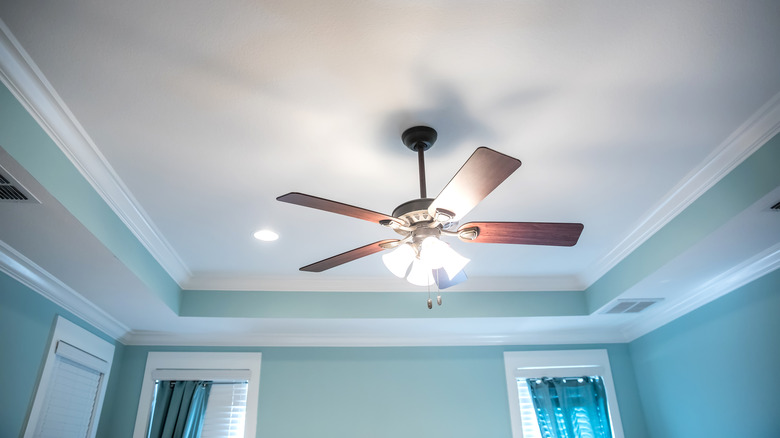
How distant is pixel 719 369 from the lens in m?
3.33

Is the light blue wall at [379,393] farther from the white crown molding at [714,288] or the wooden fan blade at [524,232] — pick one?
the wooden fan blade at [524,232]

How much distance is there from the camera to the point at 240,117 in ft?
7.05

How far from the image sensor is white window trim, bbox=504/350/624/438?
4.21 m

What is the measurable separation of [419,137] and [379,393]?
2.51 metres

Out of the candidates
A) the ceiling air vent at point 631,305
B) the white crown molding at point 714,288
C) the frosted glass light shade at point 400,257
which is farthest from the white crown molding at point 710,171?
the frosted glass light shade at point 400,257

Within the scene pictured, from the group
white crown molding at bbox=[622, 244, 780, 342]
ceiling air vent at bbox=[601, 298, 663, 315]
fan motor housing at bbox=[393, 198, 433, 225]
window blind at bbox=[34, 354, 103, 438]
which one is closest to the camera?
fan motor housing at bbox=[393, 198, 433, 225]

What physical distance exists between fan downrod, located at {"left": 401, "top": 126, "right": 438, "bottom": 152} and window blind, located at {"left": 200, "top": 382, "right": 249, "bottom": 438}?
8.70ft

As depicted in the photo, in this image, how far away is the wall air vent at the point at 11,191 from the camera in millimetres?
1959

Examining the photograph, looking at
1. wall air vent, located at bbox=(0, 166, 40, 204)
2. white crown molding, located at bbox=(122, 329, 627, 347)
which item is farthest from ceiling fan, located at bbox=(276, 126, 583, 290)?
white crown molding, located at bbox=(122, 329, 627, 347)

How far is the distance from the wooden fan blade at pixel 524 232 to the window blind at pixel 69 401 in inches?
109

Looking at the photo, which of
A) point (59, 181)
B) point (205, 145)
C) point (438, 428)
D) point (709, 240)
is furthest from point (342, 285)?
point (709, 240)

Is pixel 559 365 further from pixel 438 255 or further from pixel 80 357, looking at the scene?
pixel 80 357

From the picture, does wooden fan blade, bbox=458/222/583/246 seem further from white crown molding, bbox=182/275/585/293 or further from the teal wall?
the teal wall

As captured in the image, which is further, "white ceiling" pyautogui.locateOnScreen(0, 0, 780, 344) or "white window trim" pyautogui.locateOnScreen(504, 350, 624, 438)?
"white window trim" pyautogui.locateOnScreen(504, 350, 624, 438)
